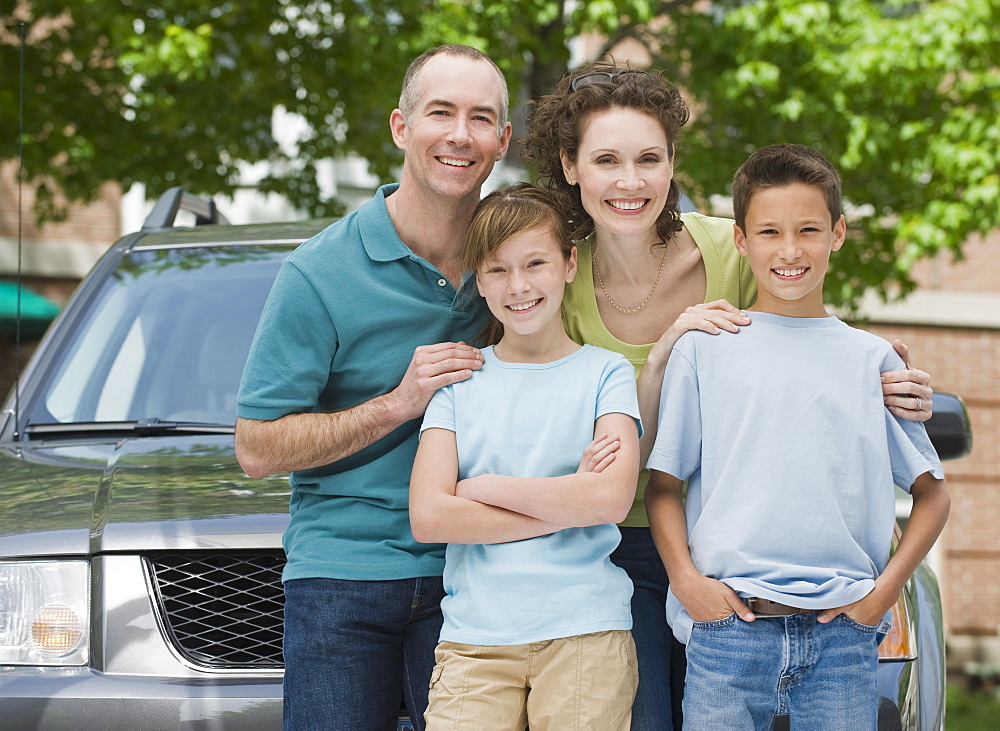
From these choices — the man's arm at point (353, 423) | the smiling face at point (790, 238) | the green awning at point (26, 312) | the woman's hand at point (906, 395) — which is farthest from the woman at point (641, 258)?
the green awning at point (26, 312)

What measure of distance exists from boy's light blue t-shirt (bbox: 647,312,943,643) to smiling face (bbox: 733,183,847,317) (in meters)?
0.09

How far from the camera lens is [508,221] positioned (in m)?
2.38

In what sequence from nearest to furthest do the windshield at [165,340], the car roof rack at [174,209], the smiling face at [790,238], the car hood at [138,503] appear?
the smiling face at [790,238]
the car hood at [138,503]
the windshield at [165,340]
the car roof rack at [174,209]

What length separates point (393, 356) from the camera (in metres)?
2.47

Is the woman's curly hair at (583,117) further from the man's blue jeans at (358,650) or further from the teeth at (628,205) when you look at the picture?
the man's blue jeans at (358,650)

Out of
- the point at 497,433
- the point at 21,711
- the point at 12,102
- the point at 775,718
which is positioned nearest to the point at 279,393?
the point at 497,433

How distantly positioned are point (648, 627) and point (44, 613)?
1.35 m

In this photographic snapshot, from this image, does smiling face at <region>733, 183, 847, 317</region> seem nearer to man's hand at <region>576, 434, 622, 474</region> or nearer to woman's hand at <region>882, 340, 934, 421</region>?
woman's hand at <region>882, 340, 934, 421</region>

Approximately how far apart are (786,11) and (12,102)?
4.77 m

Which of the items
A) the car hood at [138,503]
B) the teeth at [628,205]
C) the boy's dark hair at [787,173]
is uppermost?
the boy's dark hair at [787,173]

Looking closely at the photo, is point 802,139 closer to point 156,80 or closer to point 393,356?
point 156,80

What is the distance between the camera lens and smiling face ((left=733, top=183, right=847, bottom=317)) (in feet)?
7.55

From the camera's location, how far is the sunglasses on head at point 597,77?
255cm

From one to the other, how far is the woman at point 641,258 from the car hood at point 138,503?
0.83m
